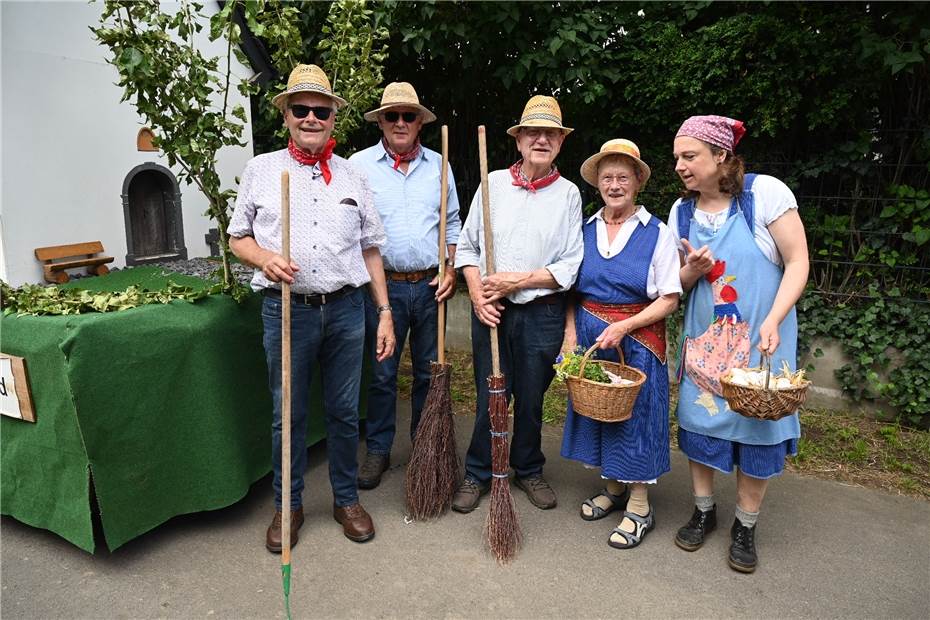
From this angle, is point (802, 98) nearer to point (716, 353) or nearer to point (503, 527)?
point (716, 353)

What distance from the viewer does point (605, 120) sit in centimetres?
543

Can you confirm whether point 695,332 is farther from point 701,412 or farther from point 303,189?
point 303,189

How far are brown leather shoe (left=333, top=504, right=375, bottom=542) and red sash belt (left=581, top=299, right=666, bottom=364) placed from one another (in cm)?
149

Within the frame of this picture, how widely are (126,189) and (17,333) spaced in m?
3.51

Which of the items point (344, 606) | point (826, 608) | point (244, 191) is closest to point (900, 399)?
point (826, 608)

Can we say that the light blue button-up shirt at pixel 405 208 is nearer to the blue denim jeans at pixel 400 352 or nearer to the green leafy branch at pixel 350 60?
the blue denim jeans at pixel 400 352

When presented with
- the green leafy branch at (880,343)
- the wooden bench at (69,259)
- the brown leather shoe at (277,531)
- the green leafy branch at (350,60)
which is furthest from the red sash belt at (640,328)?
the wooden bench at (69,259)

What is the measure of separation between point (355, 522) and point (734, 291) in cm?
203

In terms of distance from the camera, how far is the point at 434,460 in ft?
10.4

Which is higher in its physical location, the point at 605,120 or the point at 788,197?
the point at 605,120

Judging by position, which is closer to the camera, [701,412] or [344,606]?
[344,606]

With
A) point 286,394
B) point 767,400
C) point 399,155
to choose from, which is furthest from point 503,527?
point 399,155

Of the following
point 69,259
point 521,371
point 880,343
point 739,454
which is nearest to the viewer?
point 739,454

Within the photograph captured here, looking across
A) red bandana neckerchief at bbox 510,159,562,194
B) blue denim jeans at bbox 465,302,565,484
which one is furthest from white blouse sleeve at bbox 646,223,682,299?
red bandana neckerchief at bbox 510,159,562,194
